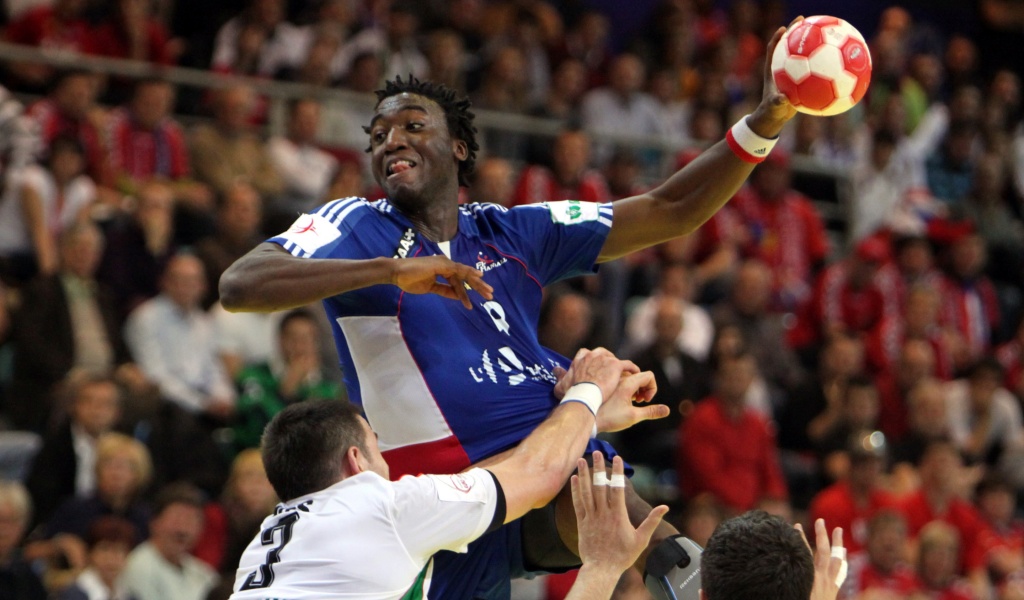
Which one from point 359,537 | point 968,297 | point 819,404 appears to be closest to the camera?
point 359,537

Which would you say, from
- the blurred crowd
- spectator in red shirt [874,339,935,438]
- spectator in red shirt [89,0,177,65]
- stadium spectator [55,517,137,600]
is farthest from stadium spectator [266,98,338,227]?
spectator in red shirt [874,339,935,438]

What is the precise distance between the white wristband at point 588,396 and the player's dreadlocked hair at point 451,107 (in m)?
1.09

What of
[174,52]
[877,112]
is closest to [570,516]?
[174,52]

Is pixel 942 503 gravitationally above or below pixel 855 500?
below

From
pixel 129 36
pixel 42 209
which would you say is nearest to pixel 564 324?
pixel 42 209

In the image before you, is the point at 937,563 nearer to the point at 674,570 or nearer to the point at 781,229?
the point at 781,229

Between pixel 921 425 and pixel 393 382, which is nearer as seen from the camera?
pixel 393 382

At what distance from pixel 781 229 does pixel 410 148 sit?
9.84 metres

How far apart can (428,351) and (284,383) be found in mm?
5276

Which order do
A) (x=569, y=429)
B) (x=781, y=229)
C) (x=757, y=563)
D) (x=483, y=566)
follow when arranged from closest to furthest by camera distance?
(x=757, y=563) < (x=569, y=429) < (x=483, y=566) < (x=781, y=229)

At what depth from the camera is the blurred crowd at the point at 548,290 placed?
9703 mm

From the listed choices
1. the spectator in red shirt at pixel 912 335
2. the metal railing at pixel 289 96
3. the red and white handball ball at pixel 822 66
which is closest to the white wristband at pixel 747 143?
the red and white handball ball at pixel 822 66

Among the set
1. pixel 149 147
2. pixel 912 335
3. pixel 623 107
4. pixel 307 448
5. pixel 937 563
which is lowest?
pixel 937 563

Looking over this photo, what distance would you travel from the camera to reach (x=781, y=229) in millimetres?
14836
